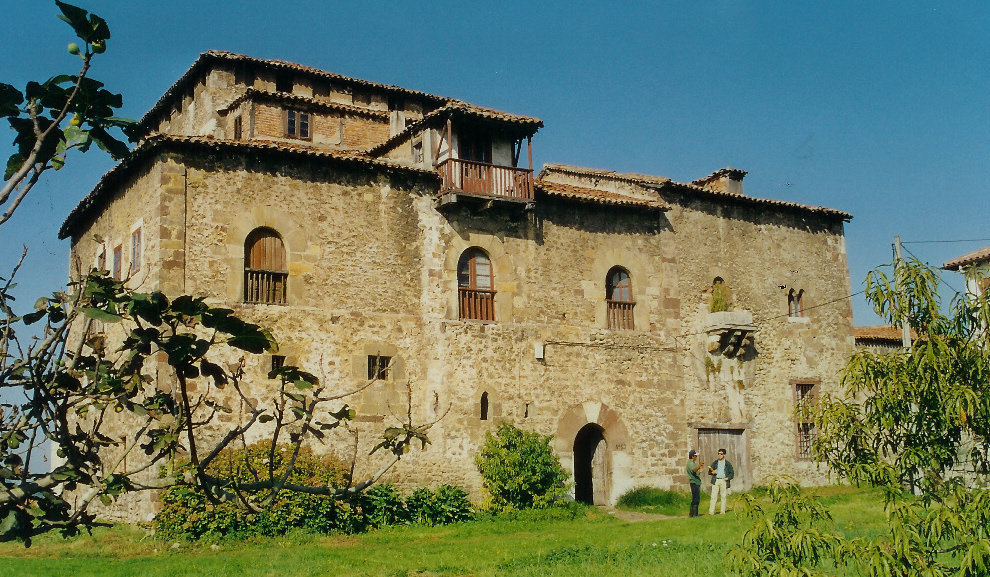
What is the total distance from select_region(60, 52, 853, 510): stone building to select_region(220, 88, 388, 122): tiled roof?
76 mm

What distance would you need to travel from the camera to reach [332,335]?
64.7 feet

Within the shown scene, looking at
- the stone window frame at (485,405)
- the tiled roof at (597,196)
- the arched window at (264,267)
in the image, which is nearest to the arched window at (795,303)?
the tiled roof at (597,196)

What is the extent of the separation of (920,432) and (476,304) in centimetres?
1452

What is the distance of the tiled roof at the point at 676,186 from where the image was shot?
24.9 meters

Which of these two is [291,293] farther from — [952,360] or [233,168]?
[952,360]

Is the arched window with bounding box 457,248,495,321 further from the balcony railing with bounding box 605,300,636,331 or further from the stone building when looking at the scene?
the balcony railing with bounding box 605,300,636,331

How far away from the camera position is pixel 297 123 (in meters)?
26.0

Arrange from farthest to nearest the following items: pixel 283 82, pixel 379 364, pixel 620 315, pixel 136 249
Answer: pixel 283 82, pixel 620 315, pixel 379 364, pixel 136 249

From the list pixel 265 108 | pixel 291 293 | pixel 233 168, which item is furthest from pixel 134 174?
pixel 265 108

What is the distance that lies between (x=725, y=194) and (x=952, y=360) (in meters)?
18.3

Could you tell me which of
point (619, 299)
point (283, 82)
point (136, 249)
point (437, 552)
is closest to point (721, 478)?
point (619, 299)

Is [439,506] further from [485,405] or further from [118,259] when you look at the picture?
[118,259]

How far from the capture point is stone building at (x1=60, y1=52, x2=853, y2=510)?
1934cm

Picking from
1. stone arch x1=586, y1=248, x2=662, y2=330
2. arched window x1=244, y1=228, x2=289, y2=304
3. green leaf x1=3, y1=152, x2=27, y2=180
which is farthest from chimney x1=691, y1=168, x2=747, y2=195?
green leaf x1=3, y1=152, x2=27, y2=180
